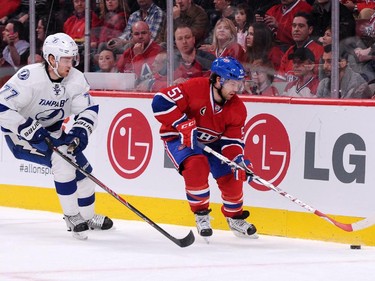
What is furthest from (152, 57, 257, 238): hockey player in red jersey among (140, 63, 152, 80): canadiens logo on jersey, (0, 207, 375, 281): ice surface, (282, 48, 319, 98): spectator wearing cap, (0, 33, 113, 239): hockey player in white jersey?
(140, 63, 152, 80): canadiens logo on jersey

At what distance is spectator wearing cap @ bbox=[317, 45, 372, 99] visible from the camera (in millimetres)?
5617

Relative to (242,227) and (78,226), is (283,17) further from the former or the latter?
(78,226)

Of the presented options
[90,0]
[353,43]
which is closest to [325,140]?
[353,43]

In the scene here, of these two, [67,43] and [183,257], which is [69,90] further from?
[183,257]

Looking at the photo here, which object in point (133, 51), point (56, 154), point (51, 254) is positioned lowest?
point (51, 254)

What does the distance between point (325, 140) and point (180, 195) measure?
103 cm

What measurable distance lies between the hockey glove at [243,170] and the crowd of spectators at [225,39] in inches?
22.3

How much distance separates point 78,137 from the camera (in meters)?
5.72

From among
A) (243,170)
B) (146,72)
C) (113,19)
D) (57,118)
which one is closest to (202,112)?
(243,170)

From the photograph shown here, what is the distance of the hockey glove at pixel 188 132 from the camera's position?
5.49 meters

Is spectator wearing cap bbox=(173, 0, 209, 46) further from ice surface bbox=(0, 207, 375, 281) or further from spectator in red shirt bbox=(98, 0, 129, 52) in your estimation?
ice surface bbox=(0, 207, 375, 281)

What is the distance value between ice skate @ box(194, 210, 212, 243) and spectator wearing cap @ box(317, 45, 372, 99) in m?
0.93

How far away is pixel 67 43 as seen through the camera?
5688 mm

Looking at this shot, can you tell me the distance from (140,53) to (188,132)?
1.39 m
